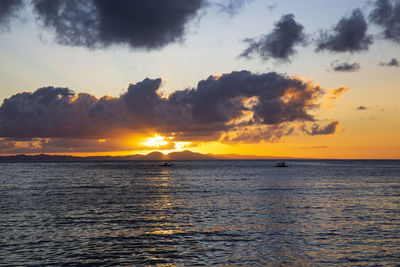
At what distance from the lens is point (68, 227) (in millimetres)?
36438

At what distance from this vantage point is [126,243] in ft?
97.0

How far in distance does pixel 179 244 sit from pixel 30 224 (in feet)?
62.1

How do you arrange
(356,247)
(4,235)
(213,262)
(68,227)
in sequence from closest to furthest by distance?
(213,262)
(356,247)
(4,235)
(68,227)

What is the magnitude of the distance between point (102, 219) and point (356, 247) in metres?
27.5

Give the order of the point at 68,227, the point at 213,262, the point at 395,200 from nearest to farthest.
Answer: the point at 213,262
the point at 68,227
the point at 395,200

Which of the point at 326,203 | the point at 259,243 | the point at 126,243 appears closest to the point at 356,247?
the point at 259,243

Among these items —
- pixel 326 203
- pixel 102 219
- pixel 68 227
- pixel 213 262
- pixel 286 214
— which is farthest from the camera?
pixel 326 203

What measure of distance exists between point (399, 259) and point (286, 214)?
19.4m

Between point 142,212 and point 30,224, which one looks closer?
point 30,224

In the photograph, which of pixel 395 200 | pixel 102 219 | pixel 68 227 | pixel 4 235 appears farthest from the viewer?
pixel 395 200

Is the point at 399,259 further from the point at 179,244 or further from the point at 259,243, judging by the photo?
the point at 179,244

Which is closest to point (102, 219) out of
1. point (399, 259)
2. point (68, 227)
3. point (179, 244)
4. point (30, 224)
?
point (68, 227)

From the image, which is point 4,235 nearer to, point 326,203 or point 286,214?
point 286,214

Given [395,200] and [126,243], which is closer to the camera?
[126,243]
